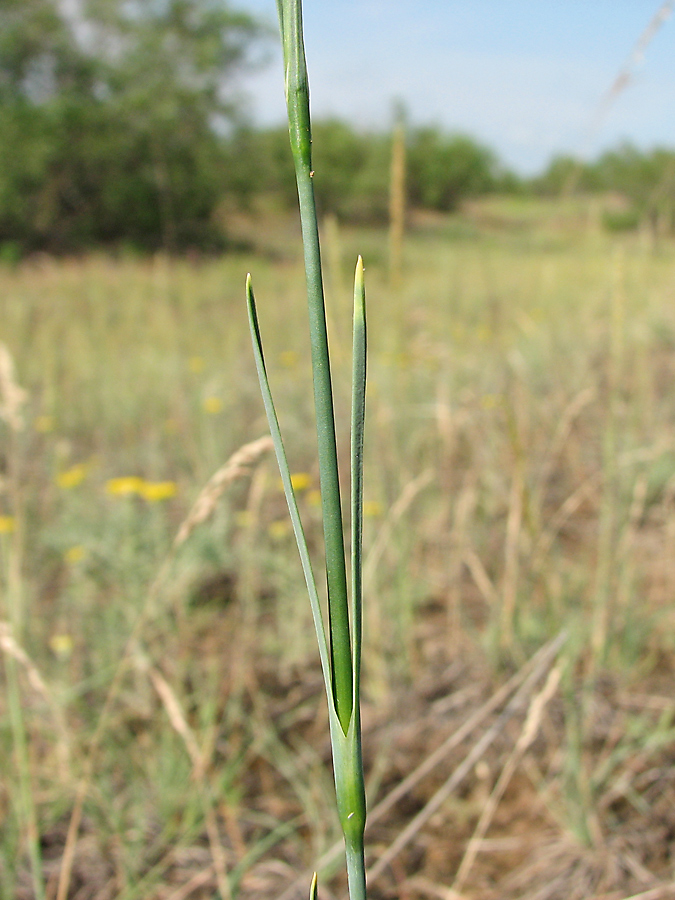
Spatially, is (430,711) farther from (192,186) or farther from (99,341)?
(192,186)

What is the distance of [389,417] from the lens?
4.53 feet

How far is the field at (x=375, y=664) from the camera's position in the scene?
0.91 metres

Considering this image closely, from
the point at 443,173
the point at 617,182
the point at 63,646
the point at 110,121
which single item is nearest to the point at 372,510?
the point at 63,646

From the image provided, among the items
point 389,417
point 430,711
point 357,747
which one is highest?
point 357,747

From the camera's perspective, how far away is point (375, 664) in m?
1.25

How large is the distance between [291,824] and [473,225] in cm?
2126

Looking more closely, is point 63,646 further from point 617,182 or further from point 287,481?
point 617,182

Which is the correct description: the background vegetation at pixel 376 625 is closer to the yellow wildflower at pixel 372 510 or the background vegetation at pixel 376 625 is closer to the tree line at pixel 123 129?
the yellow wildflower at pixel 372 510

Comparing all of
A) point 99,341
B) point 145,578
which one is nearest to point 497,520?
point 145,578

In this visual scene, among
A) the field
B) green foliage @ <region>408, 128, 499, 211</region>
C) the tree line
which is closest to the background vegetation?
the field

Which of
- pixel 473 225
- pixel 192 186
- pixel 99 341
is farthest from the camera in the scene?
pixel 473 225

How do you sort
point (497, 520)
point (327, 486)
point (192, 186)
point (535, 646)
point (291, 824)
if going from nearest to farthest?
point (327, 486), point (291, 824), point (535, 646), point (497, 520), point (192, 186)

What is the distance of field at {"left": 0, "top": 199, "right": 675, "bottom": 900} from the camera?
2.99 ft

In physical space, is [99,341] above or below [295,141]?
below
